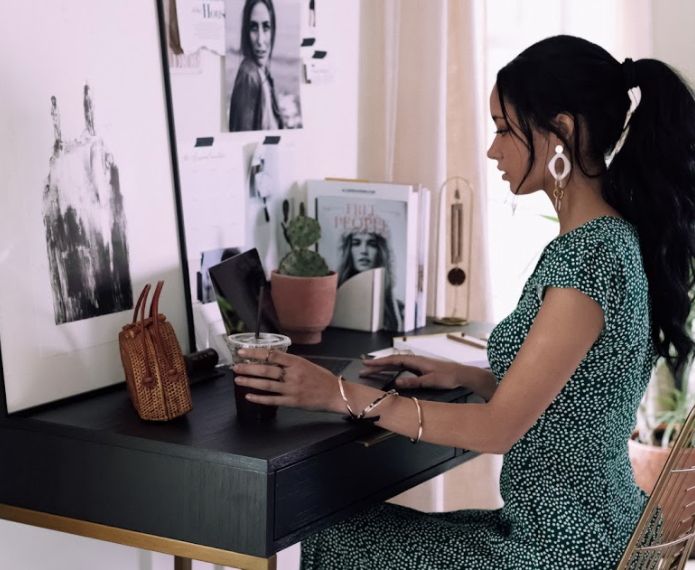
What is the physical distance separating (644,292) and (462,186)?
1.10 meters

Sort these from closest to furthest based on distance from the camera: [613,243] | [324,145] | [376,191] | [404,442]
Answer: [613,243]
[404,442]
[376,191]
[324,145]

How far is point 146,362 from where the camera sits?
1.54 meters

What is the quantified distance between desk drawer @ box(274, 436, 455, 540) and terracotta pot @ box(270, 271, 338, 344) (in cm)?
41

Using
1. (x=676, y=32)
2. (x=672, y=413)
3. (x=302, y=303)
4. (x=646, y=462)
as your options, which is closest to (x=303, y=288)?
(x=302, y=303)

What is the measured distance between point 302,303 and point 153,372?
0.56 m

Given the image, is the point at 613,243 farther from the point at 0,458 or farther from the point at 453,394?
the point at 0,458

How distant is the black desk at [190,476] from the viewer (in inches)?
55.2

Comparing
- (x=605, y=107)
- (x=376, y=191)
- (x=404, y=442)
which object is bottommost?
(x=404, y=442)

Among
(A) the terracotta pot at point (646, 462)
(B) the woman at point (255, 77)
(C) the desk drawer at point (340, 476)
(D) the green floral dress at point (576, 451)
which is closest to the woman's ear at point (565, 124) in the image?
(D) the green floral dress at point (576, 451)

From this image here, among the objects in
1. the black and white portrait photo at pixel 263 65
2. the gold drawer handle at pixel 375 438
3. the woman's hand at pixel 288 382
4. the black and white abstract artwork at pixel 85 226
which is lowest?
the gold drawer handle at pixel 375 438

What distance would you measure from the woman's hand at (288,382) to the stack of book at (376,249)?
27.3 inches

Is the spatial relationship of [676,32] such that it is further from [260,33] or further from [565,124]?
[565,124]

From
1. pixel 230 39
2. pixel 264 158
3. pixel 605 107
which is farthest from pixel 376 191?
pixel 605 107

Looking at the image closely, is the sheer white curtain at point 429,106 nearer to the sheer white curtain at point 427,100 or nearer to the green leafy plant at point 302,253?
the sheer white curtain at point 427,100
